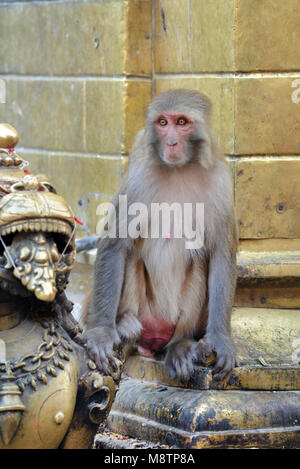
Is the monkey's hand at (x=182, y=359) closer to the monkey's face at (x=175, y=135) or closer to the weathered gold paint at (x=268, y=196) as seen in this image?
the monkey's face at (x=175, y=135)

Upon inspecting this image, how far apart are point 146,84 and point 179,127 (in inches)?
47.4

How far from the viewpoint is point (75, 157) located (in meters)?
5.17

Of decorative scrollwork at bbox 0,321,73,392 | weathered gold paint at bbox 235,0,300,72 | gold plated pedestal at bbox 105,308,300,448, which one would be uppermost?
weathered gold paint at bbox 235,0,300,72

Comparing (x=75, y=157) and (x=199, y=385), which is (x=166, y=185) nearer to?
(x=199, y=385)

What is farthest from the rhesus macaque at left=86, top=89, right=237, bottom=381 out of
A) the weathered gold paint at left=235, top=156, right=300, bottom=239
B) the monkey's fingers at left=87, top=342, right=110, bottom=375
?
the weathered gold paint at left=235, top=156, right=300, bottom=239

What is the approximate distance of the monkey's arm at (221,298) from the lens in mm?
3572

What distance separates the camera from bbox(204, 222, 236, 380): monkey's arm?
3.57 m

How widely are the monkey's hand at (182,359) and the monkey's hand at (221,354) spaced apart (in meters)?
0.05

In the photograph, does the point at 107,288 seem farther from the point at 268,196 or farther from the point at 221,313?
the point at 268,196

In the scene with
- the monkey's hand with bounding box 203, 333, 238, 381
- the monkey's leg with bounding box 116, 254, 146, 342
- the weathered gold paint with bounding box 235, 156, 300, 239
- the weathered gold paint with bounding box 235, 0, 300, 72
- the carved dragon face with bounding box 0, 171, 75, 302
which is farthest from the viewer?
the weathered gold paint with bounding box 235, 156, 300, 239

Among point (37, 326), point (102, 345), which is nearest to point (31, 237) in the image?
point (37, 326)

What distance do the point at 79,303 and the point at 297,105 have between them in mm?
1718

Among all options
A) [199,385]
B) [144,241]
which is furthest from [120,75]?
[199,385]

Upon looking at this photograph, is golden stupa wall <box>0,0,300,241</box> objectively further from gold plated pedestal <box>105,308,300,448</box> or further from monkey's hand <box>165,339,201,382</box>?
monkey's hand <box>165,339,201,382</box>
